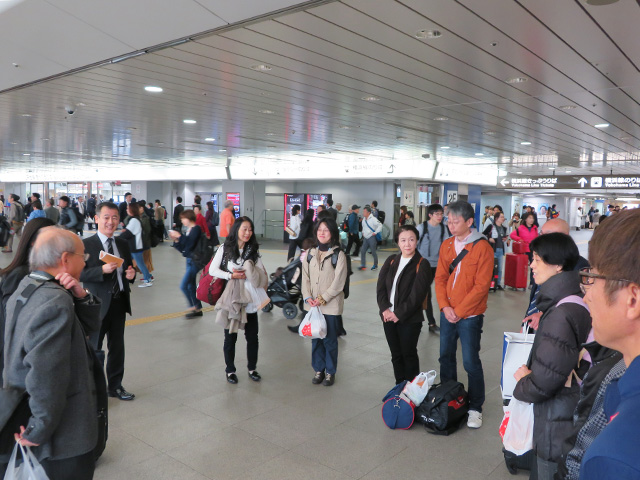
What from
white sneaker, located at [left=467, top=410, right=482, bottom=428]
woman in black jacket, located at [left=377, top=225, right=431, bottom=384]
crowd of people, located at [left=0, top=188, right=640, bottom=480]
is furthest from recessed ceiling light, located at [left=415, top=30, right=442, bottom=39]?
white sneaker, located at [left=467, top=410, right=482, bottom=428]

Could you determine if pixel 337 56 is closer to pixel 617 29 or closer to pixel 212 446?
pixel 617 29

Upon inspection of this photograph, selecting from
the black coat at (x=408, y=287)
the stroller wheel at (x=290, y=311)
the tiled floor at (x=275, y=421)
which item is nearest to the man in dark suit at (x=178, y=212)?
the stroller wheel at (x=290, y=311)

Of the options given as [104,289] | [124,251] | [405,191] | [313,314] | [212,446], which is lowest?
[212,446]

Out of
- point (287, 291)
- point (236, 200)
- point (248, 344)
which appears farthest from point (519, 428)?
point (236, 200)

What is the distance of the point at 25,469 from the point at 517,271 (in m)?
10.5

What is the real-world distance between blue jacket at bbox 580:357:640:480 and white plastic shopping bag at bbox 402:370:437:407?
10.9 ft

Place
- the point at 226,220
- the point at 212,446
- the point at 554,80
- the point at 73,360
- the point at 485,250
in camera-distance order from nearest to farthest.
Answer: the point at 73,360, the point at 212,446, the point at 485,250, the point at 554,80, the point at 226,220

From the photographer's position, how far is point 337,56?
5.20m

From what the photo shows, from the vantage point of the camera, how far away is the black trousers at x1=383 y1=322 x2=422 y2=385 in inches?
173

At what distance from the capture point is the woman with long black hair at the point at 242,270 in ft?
15.9

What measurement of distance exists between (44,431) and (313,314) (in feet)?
10.1

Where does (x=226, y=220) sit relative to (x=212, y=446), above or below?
above

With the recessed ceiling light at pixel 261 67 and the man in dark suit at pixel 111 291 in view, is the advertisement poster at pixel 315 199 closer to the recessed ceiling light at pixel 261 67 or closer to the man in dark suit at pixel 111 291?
the recessed ceiling light at pixel 261 67

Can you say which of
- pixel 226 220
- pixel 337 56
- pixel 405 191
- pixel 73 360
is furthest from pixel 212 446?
pixel 405 191
